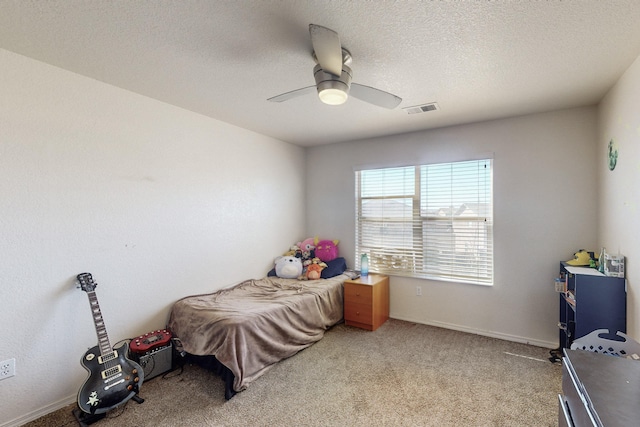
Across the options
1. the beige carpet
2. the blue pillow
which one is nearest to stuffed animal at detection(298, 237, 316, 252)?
the blue pillow

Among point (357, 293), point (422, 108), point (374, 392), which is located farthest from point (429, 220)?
point (374, 392)

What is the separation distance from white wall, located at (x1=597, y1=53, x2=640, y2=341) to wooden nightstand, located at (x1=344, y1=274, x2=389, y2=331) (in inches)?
84.5

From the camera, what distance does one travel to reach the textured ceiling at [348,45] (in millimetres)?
1521

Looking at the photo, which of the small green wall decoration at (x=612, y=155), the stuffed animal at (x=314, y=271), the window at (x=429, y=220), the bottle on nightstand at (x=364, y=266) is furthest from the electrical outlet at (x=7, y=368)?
the small green wall decoration at (x=612, y=155)

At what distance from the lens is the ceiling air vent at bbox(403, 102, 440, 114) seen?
2.85 meters

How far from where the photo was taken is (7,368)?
1.92 m

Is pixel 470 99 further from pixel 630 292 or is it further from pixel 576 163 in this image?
pixel 630 292

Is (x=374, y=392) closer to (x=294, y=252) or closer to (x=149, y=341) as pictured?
(x=149, y=341)

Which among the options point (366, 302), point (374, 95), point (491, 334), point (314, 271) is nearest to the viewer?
point (374, 95)

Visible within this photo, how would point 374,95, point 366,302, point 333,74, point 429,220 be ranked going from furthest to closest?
point 429,220, point 366,302, point 374,95, point 333,74

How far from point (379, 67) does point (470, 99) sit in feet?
3.67

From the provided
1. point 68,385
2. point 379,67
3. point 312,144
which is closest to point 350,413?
point 68,385

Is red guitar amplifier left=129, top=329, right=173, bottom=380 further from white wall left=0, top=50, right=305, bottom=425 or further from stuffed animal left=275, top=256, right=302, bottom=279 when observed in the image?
stuffed animal left=275, top=256, right=302, bottom=279

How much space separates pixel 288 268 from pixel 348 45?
277 cm
